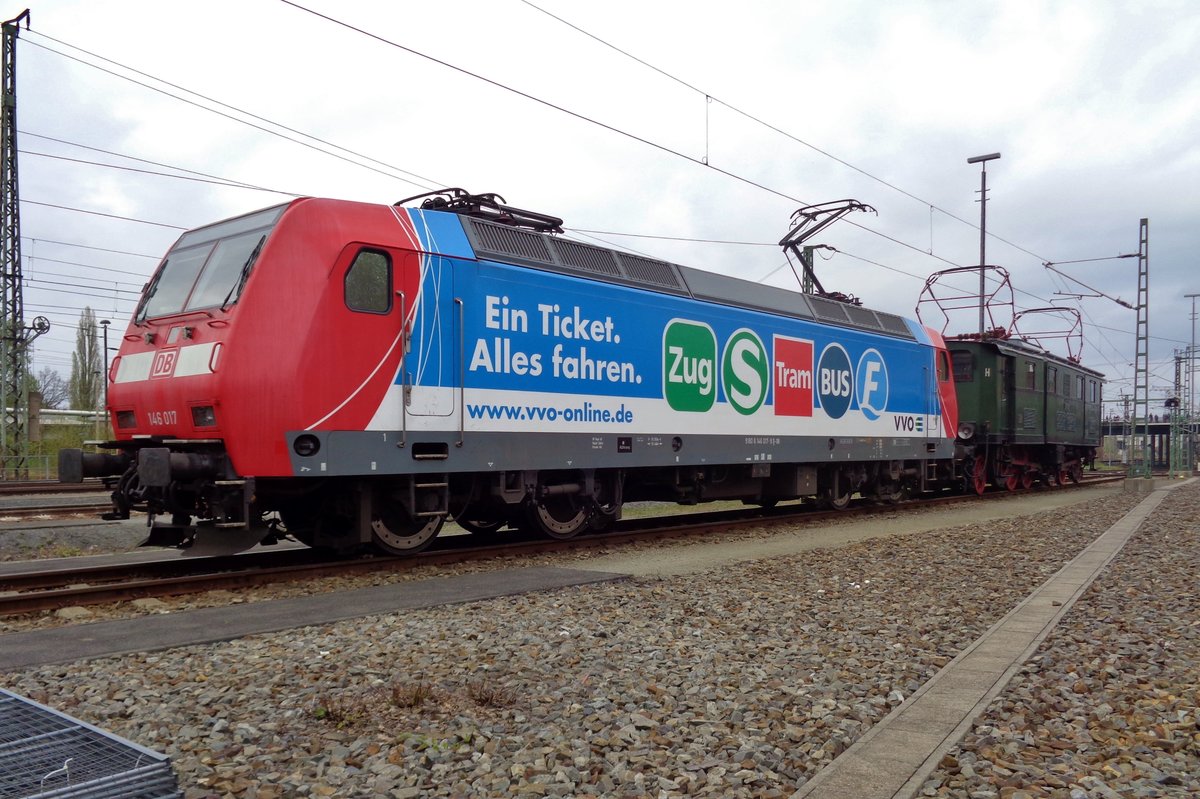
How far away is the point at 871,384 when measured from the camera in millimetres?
17453

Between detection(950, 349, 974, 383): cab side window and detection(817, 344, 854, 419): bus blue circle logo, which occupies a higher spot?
detection(950, 349, 974, 383): cab side window

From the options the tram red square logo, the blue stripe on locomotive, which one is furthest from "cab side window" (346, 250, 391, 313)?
the tram red square logo

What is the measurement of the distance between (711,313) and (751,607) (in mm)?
6728

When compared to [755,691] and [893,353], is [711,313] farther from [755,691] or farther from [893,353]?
[755,691]

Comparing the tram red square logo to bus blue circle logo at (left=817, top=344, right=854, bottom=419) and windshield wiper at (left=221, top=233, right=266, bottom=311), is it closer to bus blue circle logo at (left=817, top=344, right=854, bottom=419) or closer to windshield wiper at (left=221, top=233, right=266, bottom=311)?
bus blue circle logo at (left=817, top=344, right=854, bottom=419)

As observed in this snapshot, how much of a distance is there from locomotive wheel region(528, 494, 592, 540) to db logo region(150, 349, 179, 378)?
14.8ft

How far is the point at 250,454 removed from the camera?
8164mm

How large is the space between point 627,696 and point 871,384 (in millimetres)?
13669

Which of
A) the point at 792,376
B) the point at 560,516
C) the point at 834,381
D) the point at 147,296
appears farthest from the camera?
the point at 834,381

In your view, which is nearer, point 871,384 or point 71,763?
point 71,763

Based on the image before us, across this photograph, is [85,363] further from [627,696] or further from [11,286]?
[627,696]

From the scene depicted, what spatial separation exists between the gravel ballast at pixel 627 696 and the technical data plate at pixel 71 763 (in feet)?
0.90

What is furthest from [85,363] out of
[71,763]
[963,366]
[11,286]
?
[71,763]

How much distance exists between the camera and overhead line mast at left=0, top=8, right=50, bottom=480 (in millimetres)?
22630
